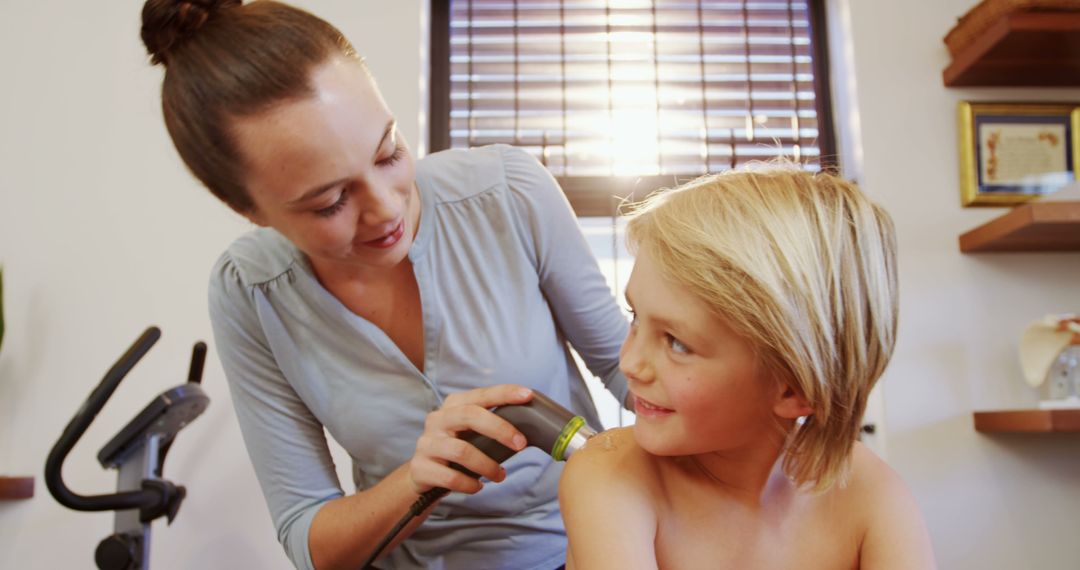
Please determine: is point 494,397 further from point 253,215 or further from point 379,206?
point 253,215

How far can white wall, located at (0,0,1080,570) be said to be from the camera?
202cm

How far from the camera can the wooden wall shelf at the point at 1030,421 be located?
1817 millimetres

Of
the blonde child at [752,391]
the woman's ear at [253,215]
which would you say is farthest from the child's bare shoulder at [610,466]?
the woman's ear at [253,215]

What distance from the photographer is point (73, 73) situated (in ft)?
7.16

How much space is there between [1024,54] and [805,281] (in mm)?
1728

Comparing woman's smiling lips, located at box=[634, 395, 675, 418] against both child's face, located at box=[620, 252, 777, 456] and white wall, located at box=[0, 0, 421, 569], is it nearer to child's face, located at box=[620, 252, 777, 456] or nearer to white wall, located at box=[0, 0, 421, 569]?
child's face, located at box=[620, 252, 777, 456]

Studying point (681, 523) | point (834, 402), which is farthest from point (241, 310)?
point (834, 402)

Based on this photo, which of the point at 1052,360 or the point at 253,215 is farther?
the point at 1052,360

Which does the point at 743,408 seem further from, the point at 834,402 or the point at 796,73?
the point at 796,73

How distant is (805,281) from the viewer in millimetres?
782

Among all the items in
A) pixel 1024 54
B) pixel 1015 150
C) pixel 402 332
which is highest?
pixel 1024 54

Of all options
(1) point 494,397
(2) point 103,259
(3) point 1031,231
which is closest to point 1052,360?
(3) point 1031,231

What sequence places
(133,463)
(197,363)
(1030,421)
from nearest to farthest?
(133,463) → (197,363) → (1030,421)

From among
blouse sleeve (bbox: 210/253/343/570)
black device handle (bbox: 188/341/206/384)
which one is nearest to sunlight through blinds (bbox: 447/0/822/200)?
black device handle (bbox: 188/341/206/384)
